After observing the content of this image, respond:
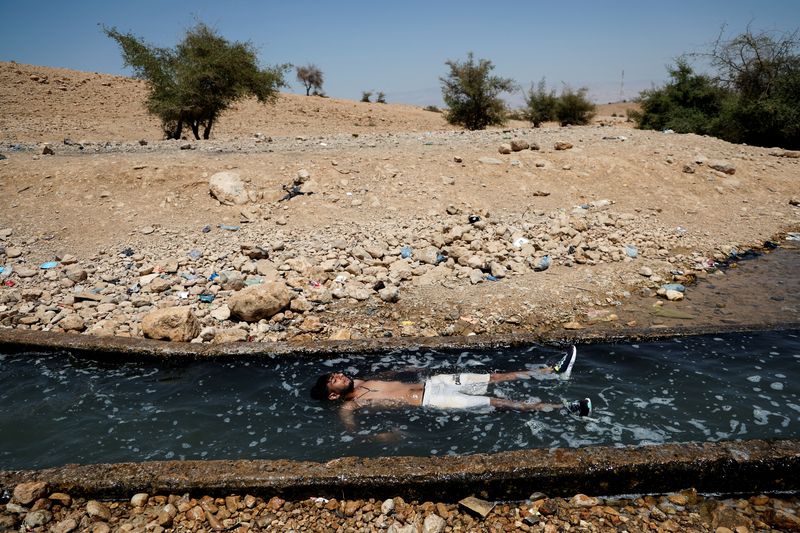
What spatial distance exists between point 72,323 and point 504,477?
17.2 ft

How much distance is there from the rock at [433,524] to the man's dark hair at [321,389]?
5.84 ft

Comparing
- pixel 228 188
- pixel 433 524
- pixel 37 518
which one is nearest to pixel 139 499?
pixel 37 518

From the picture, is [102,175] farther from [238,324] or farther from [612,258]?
[612,258]

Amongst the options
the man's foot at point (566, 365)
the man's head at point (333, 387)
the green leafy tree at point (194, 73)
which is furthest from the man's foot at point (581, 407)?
the green leafy tree at point (194, 73)

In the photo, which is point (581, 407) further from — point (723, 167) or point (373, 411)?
point (723, 167)

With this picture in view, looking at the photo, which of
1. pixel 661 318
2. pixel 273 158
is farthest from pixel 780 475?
pixel 273 158

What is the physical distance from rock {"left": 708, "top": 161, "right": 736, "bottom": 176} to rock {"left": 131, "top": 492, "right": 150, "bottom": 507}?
1185 cm

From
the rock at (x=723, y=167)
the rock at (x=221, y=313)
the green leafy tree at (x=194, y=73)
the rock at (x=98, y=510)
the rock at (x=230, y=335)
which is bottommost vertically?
the rock at (x=98, y=510)

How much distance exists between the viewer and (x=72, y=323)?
548cm

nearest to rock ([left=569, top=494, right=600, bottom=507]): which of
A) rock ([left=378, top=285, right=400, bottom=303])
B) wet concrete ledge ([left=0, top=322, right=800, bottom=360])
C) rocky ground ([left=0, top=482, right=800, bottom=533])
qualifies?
rocky ground ([left=0, top=482, right=800, bottom=533])

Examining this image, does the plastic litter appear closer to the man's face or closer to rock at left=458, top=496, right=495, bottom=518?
the man's face

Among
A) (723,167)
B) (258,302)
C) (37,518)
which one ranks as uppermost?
(723,167)

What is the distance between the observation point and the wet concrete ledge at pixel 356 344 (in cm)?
485

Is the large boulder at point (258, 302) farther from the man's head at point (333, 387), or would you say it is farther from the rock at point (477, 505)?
the rock at point (477, 505)
